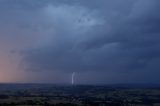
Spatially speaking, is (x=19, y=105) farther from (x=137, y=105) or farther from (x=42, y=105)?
(x=137, y=105)

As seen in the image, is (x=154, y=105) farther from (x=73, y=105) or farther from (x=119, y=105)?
(x=73, y=105)

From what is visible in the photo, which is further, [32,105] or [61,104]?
[61,104]

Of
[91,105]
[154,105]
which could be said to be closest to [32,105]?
[91,105]

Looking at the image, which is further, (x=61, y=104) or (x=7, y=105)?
(x=61, y=104)

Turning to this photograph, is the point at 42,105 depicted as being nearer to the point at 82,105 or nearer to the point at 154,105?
the point at 82,105

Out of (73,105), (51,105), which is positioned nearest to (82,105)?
(73,105)

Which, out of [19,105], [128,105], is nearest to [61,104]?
[19,105]

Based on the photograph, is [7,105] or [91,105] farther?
[91,105]
